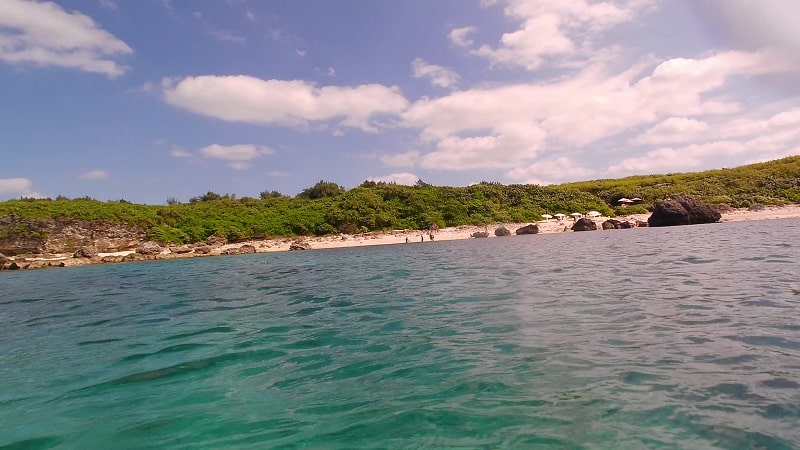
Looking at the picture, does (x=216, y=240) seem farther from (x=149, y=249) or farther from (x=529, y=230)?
(x=529, y=230)

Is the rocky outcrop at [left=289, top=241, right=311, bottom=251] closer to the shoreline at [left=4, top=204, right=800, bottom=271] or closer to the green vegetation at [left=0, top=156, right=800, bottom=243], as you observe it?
the shoreline at [left=4, top=204, right=800, bottom=271]

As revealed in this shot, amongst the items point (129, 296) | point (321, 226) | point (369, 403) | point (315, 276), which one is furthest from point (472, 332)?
point (321, 226)

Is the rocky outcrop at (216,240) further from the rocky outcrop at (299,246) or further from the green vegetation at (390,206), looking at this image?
the rocky outcrop at (299,246)

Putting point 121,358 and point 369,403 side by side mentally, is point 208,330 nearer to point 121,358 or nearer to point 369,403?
point 121,358

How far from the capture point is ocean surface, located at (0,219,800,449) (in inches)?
155

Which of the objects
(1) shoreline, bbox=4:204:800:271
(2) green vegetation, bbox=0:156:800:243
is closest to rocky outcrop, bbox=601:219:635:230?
(1) shoreline, bbox=4:204:800:271

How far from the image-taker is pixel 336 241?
48.0 meters

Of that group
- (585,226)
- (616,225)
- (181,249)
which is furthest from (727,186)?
(181,249)

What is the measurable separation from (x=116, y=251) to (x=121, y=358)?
46114 millimetres

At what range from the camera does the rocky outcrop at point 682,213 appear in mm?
41397

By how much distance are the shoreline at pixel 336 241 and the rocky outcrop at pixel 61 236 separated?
1.62 meters

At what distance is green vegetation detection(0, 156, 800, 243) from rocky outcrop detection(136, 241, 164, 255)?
7.82ft

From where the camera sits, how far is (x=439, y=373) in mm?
5438

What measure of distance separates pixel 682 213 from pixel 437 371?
44.6 metres
